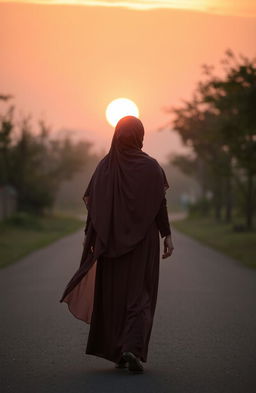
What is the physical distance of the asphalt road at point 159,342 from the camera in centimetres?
592

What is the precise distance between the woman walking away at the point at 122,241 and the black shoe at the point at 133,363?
0.18 meters

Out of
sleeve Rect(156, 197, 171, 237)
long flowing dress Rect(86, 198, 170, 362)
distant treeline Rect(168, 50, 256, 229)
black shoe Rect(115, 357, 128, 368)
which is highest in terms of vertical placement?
distant treeline Rect(168, 50, 256, 229)

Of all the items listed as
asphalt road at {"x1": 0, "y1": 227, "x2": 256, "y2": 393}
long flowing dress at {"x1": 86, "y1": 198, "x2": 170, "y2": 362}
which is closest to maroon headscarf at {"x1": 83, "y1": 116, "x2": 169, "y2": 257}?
long flowing dress at {"x1": 86, "y1": 198, "x2": 170, "y2": 362}

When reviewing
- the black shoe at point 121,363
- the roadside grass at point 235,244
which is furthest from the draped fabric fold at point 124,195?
the roadside grass at point 235,244

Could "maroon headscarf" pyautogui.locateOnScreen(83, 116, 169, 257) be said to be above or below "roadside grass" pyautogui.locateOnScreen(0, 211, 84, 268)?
above

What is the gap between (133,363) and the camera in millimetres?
6309

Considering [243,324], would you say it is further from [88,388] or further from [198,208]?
[198,208]

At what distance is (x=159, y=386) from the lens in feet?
19.1

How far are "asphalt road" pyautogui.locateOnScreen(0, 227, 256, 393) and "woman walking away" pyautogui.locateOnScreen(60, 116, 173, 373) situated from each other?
0.38m

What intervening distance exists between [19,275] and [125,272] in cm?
844

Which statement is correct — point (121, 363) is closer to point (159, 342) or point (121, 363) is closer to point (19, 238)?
point (159, 342)

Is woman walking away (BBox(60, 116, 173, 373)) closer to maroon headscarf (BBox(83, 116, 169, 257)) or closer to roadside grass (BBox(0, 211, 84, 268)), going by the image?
maroon headscarf (BBox(83, 116, 169, 257))

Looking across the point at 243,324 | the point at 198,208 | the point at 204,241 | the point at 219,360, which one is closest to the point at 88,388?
the point at 219,360

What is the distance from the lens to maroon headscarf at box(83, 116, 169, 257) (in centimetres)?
662
